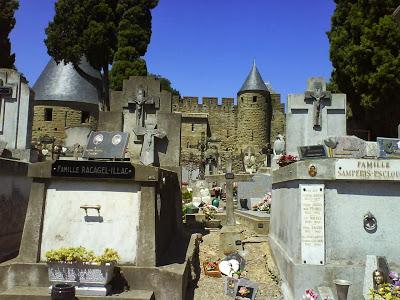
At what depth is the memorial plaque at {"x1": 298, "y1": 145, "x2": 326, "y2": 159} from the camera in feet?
19.8

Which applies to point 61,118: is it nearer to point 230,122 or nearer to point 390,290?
point 230,122

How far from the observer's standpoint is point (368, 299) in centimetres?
535

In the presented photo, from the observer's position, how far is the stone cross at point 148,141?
9.73 m

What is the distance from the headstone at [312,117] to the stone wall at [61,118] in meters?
21.9

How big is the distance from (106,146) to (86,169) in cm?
176

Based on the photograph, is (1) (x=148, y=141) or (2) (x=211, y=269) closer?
(2) (x=211, y=269)

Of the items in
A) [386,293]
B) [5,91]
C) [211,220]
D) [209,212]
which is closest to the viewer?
[386,293]

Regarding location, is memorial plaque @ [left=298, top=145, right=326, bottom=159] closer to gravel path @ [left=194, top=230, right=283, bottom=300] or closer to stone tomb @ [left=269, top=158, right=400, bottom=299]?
stone tomb @ [left=269, top=158, right=400, bottom=299]

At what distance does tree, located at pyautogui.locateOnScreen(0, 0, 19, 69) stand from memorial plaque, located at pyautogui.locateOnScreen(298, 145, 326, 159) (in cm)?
2141

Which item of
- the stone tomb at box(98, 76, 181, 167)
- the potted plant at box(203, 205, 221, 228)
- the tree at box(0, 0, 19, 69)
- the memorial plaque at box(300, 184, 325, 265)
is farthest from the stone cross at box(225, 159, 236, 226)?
the tree at box(0, 0, 19, 69)

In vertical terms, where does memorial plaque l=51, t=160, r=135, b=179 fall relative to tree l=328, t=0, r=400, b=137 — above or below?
below

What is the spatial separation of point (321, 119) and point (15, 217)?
710 centimetres

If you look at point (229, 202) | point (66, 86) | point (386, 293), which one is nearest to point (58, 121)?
point (66, 86)

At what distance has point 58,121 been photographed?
3053cm
